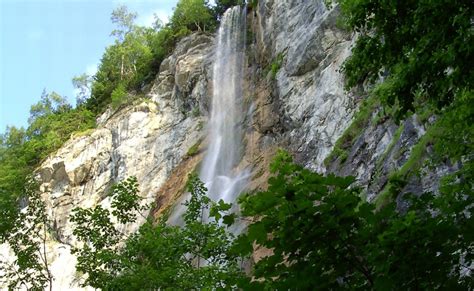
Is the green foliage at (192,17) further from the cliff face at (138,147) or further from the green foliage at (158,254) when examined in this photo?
the green foliage at (158,254)

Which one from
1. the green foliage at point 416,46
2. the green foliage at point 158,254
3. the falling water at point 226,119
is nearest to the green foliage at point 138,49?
the falling water at point 226,119

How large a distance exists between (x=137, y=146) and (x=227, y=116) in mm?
7269

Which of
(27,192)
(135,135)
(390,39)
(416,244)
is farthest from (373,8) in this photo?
(135,135)

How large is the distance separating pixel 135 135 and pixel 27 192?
22.4 meters

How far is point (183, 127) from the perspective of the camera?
35.0 meters

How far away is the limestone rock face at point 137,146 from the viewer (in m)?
33.4

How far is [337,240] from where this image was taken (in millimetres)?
4492

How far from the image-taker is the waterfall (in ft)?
86.1

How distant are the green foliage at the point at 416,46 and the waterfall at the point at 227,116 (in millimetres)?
17770

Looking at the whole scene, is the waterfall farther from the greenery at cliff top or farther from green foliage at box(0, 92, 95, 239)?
green foliage at box(0, 92, 95, 239)

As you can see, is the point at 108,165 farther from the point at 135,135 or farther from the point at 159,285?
the point at 159,285

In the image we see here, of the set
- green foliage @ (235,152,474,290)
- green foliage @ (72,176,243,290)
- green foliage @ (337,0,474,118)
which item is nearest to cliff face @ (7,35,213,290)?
green foliage @ (72,176,243,290)

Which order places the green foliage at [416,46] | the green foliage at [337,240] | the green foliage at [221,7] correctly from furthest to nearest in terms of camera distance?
the green foliage at [221,7]
the green foliage at [416,46]
the green foliage at [337,240]

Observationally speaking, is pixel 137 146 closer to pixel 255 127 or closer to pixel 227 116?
pixel 227 116
